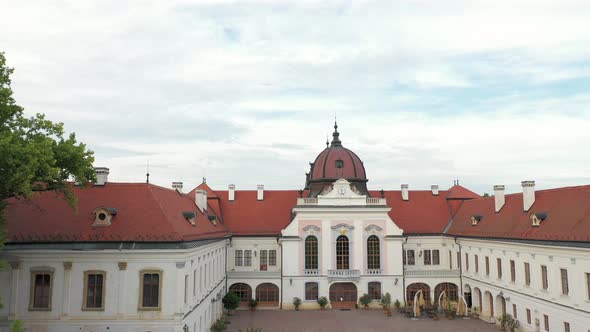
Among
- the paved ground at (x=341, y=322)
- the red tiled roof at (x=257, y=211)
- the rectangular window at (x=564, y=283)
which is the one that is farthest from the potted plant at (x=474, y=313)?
the red tiled roof at (x=257, y=211)

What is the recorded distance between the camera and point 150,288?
25.0 meters

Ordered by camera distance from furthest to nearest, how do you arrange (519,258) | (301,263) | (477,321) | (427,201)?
1. (427,201)
2. (301,263)
3. (477,321)
4. (519,258)

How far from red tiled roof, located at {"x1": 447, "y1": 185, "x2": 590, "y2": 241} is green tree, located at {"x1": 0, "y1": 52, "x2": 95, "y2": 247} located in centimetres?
2660

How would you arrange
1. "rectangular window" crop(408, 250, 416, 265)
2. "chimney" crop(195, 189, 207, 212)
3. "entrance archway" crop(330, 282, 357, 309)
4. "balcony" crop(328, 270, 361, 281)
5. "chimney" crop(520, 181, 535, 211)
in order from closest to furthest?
"chimney" crop(520, 181, 535, 211), "chimney" crop(195, 189, 207, 212), "balcony" crop(328, 270, 361, 281), "entrance archway" crop(330, 282, 357, 309), "rectangular window" crop(408, 250, 416, 265)

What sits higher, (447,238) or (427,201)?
(427,201)

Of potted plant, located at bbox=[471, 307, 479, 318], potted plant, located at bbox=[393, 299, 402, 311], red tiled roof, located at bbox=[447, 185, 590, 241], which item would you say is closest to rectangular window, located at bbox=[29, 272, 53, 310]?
red tiled roof, located at bbox=[447, 185, 590, 241]

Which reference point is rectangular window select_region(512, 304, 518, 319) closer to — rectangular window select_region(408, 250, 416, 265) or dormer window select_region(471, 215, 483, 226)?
dormer window select_region(471, 215, 483, 226)

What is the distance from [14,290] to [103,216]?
5681 millimetres

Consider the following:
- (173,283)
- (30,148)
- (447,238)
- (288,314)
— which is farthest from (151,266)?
(447,238)

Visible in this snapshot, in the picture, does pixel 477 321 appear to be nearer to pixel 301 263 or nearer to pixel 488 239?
pixel 488 239

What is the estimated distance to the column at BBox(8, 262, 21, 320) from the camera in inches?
974

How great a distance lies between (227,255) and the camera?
47188 mm

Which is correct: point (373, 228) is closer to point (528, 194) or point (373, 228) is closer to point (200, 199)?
point (528, 194)

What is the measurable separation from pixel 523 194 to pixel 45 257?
3332 centimetres
